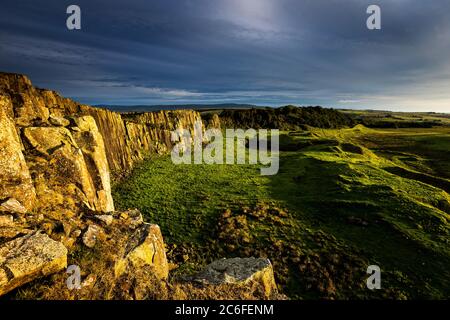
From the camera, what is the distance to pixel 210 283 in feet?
35.3

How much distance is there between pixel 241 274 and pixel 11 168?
10.1 m

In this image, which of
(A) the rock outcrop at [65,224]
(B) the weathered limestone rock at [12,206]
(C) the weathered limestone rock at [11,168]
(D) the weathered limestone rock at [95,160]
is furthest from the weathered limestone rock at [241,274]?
(D) the weathered limestone rock at [95,160]

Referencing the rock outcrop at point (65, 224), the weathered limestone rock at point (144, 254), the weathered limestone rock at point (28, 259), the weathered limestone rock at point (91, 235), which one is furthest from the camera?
the weathered limestone rock at point (91, 235)

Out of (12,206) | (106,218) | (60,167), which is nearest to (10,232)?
(12,206)

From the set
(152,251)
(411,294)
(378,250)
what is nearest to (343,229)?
(378,250)

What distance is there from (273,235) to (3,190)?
19.4 m

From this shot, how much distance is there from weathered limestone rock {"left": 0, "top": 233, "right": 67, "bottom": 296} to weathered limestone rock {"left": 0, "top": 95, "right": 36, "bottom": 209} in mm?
2652

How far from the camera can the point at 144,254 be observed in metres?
11.3

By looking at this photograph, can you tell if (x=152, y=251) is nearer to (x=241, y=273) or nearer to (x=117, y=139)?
(x=241, y=273)

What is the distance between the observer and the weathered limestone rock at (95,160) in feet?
55.5

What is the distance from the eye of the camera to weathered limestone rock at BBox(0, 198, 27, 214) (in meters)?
10.0

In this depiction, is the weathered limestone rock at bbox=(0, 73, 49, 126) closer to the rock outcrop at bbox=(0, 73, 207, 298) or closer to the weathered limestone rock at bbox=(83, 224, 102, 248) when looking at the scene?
the rock outcrop at bbox=(0, 73, 207, 298)

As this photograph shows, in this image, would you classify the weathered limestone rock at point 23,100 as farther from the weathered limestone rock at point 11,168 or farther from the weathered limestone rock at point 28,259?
the weathered limestone rock at point 28,259

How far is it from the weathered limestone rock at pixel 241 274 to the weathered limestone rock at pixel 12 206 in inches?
274
